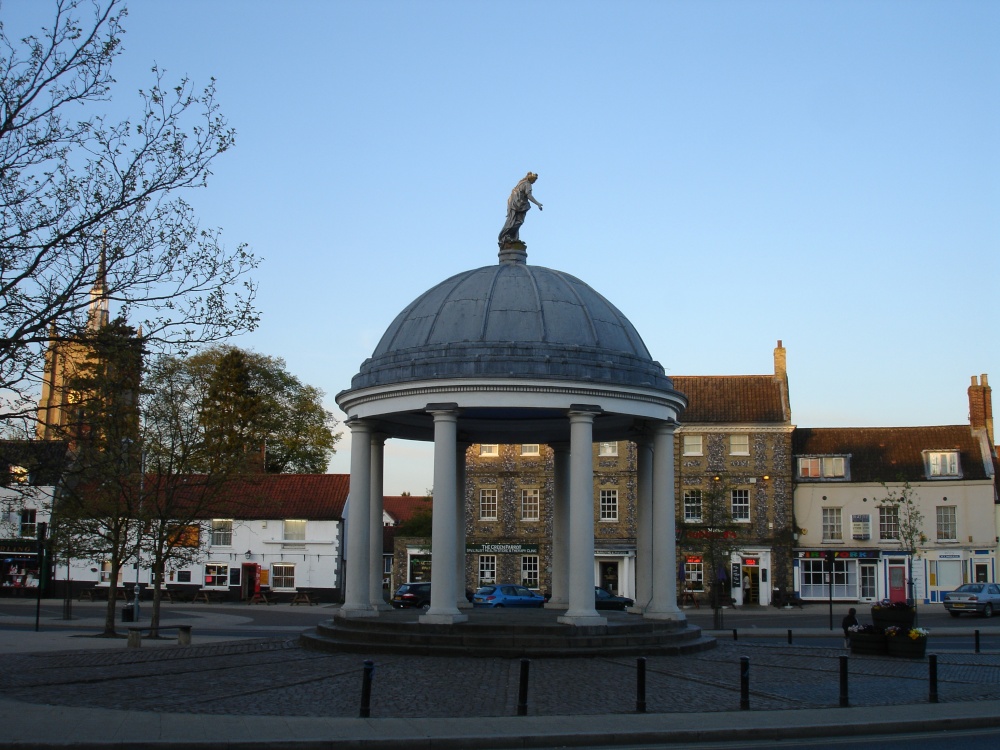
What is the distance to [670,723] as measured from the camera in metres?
16.5

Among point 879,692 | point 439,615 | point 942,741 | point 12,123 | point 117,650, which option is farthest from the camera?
point 117,650

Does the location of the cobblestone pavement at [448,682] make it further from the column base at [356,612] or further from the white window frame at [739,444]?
the white window frame at [739,444]

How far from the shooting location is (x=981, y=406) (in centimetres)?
6938

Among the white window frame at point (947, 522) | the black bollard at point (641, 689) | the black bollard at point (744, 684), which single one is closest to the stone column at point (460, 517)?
the black bollard at point (641, 689)

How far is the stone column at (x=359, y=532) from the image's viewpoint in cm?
2850

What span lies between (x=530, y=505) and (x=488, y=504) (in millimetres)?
2654

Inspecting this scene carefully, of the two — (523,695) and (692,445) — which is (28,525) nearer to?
(692,445)

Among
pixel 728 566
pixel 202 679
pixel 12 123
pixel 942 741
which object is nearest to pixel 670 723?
pixel 942 741

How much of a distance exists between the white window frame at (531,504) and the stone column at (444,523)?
41.3 meters

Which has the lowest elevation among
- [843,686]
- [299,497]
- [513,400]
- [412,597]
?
[412,597]

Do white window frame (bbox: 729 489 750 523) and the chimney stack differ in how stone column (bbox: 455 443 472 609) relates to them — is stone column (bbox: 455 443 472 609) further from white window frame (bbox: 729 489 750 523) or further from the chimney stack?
the chimney stack

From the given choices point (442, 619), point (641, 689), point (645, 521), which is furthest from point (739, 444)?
point (641, 689)

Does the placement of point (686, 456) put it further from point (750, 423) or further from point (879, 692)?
point (879, 692)

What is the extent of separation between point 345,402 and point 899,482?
45.8 m
